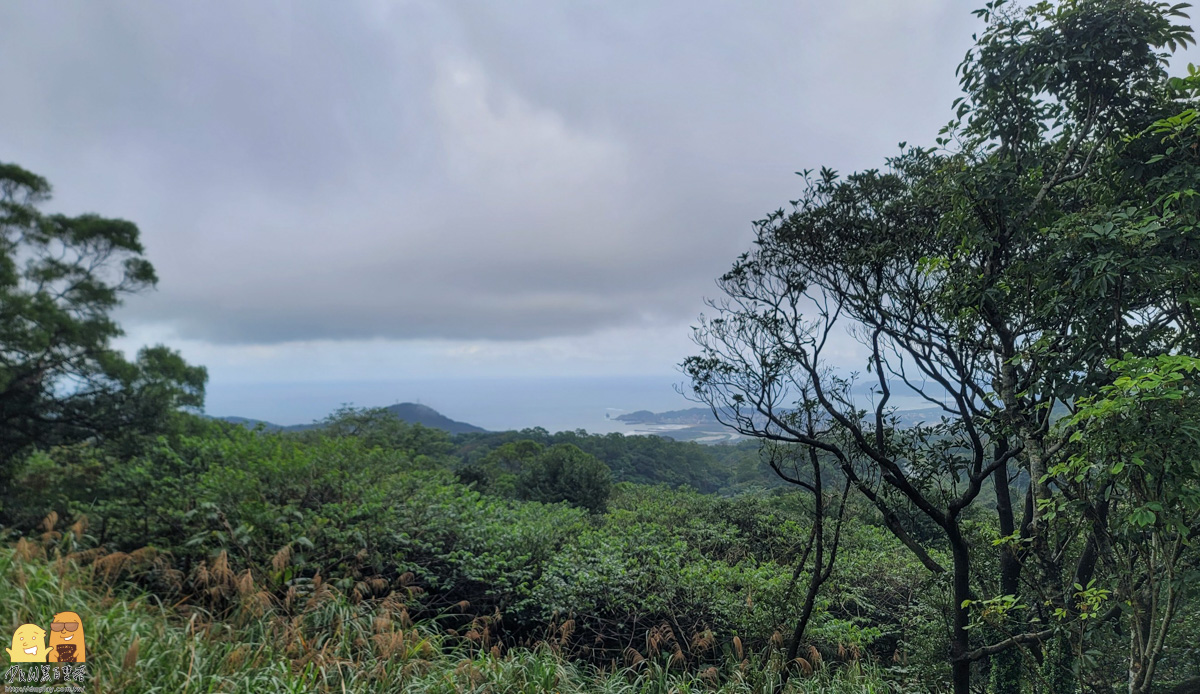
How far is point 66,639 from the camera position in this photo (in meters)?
2.81

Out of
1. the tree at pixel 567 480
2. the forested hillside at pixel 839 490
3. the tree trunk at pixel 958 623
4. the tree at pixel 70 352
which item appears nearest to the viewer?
the forested hillside at pixel 839 490

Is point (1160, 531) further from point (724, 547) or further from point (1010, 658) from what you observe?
point (724, 547)

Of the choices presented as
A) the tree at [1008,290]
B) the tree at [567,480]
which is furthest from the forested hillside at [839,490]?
the tree at [567,480]

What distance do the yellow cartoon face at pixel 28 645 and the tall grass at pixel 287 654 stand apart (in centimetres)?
17

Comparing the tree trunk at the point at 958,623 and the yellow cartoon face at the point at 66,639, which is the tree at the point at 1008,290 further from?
the yellow cartoon face at the point at 66,639

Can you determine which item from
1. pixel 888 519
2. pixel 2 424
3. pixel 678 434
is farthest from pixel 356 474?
pixel 678 434

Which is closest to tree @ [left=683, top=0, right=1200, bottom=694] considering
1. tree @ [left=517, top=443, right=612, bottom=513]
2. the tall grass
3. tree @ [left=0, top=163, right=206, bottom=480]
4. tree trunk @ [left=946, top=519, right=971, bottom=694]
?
tree trunk @ [left=946, top=519, right=971, bottom=694]

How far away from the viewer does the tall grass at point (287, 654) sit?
2643mm

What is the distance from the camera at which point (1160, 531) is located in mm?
1979

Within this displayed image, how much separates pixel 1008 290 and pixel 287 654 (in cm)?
463

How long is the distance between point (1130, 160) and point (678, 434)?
2953 centimetres

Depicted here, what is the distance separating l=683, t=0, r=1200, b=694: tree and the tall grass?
1.49 meters

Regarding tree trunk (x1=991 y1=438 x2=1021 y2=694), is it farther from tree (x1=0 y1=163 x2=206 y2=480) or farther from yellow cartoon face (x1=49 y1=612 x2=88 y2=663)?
tree (x1=0 y1=163 x2=206 y2=480)

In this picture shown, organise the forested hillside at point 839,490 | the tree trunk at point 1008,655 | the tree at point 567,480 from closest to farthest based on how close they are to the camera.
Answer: the forested hillside at point 839,490, the tree trunk at point 1008,655, the tree at point 567,480
